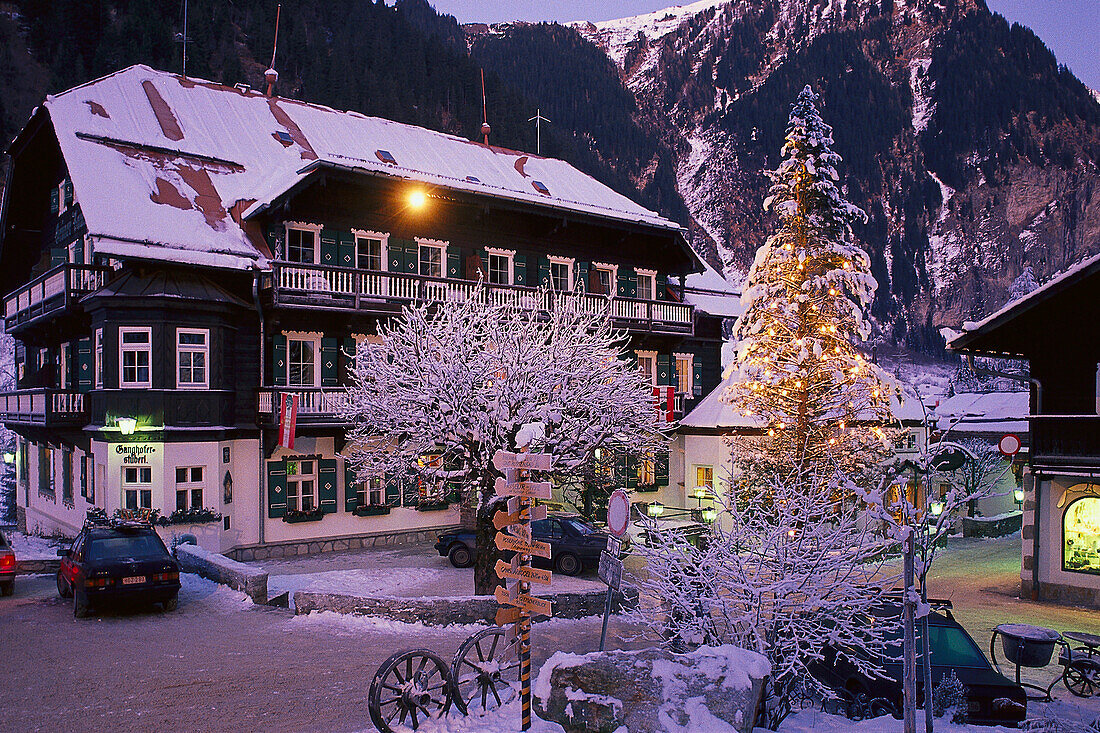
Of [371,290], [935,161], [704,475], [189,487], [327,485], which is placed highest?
[935,161]

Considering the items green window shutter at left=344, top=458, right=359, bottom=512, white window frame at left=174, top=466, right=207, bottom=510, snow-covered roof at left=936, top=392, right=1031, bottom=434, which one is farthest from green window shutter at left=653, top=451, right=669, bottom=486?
snow-covered roof at left=936, top=392, right=1031, bottom=434

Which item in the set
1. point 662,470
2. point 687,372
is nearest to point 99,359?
point 662,470

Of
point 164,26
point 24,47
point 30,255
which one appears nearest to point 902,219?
point 164,26

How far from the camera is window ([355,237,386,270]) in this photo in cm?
2540

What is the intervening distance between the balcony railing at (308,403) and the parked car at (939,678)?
15457 mm

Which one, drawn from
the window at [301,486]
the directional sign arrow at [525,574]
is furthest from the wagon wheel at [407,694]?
the window at [301,486]

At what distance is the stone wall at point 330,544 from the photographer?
22.7m

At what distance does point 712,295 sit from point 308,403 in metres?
19.9

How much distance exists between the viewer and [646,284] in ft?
105

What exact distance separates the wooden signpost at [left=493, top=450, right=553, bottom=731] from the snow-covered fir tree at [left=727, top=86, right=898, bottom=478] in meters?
14.2

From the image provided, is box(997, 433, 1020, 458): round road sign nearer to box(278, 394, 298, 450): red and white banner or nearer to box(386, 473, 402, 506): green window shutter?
box(386, 473, 402, 506): green window shutter

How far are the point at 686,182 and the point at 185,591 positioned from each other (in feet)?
585

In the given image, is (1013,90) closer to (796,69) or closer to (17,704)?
(796,69)

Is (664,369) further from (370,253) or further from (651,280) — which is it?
(370,253)
